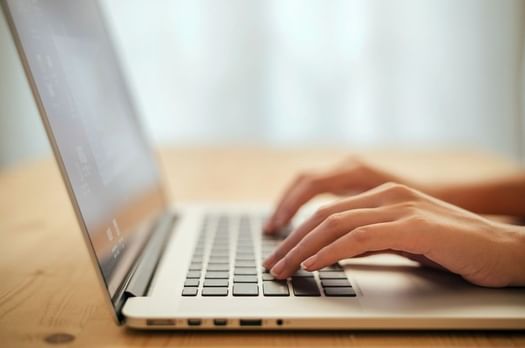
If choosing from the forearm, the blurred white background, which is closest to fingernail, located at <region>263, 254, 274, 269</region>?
the forearm

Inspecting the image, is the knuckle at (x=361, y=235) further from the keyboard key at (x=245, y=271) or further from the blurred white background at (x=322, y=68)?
the blurred white background at (x=322, y=68)

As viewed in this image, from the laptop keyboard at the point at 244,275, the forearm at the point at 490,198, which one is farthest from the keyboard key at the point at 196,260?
the forearm at the point at 490,198

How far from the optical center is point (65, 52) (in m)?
0.59

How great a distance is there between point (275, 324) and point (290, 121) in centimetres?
172

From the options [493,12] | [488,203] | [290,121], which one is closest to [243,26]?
[290,121]

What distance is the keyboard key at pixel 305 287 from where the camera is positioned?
505mm

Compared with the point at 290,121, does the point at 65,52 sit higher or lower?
higher

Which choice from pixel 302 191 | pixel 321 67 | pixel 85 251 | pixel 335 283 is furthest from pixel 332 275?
pixel 321 67

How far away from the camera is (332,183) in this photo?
799 millimetres

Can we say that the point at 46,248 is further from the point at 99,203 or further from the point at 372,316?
the point at 372,316

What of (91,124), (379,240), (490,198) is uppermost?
(91,124)

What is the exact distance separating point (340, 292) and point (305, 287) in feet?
0.11

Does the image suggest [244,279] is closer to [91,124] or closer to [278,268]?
[278,268]

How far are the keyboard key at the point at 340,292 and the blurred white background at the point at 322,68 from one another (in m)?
1.55
